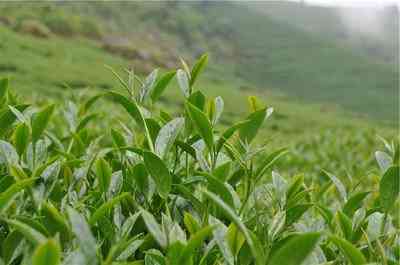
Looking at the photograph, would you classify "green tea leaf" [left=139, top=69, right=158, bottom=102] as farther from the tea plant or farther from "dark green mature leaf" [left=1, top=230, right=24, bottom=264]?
"dark green mature leaf" [left=1, top=230, right=24, bottom=264]

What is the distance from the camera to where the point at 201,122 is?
3.10 feet

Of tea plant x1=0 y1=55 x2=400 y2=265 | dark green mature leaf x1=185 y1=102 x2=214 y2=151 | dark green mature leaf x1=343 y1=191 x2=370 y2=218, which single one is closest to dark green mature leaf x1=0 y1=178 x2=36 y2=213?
tea plant x1=0 y1=55 x2=400 y2=265

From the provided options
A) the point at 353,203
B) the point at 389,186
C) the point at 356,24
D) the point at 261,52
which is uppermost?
the point at 389,186

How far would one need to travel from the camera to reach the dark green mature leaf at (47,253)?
58cm

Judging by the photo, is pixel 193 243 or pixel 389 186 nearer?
pixel 193 243

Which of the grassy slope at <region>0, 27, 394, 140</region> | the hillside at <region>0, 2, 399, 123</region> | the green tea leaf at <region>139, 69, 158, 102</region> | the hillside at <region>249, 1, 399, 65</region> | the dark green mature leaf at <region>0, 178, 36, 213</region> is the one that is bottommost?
the hillside at <region>249, 1, 399, 65</region>

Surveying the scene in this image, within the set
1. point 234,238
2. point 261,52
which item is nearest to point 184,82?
point 234,238

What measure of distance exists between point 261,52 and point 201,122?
279 feet

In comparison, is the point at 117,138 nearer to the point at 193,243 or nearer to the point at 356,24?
the point at 193,243

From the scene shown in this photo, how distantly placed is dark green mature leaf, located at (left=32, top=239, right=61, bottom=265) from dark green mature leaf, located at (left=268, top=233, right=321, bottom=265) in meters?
0.25

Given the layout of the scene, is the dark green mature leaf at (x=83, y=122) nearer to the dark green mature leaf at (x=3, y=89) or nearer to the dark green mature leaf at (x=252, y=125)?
the dark green mature leaf at (x=3, y=89)

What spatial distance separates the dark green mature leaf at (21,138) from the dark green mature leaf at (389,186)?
0.60 m

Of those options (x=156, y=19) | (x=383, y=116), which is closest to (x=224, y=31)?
(x=156, y=19)

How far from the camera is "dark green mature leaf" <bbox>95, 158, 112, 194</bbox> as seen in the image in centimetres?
95
